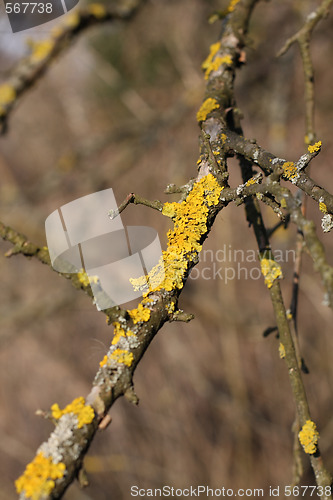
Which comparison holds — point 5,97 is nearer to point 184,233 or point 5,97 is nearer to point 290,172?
point 184,233

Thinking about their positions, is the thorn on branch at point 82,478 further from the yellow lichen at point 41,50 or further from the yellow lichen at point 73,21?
the yellow lichen at point 73,21

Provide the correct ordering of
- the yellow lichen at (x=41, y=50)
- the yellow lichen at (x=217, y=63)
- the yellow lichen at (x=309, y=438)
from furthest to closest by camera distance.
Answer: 1. the yellow lichen at (x=41, y=50)
2. the yellow lichen at (x=217, y=63)
3. the yellow lichen at (x=309, y=438)

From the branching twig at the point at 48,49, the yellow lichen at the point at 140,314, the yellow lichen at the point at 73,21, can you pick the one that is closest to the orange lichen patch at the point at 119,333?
the yellow lichen at the point at 140,314

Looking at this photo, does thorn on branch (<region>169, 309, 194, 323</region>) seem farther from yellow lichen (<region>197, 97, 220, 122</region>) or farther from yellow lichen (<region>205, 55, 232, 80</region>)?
yellow lichen (<region>205, 55, 232, 80</region>)

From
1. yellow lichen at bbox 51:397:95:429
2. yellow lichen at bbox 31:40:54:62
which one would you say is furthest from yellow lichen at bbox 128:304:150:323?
yellow lichen at bbox 31:40:54:62

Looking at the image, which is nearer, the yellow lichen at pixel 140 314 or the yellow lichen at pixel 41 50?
the yellow lichen at pixel 140 314

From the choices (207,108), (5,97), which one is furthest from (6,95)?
(207,108)
